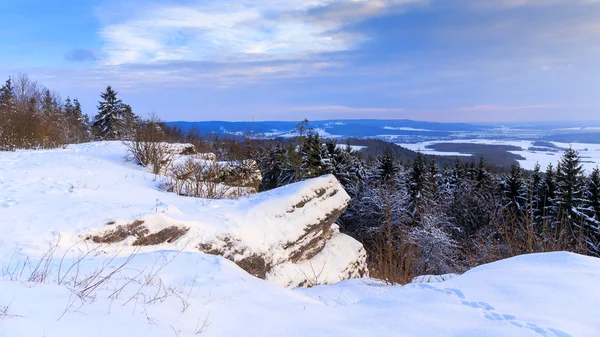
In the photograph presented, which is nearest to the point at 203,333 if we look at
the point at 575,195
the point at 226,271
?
the point at 226,271

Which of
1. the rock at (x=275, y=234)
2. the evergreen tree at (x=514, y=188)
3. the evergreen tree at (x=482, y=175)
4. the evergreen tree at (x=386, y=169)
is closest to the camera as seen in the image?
the rock at (x=275, y=234)

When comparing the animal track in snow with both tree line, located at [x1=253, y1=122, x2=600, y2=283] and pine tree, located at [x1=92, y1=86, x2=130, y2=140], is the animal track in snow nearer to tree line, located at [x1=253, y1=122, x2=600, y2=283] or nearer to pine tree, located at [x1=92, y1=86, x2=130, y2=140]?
tree line, located at [x1=253, y1=122, x2=600, y2=283]

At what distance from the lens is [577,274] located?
4.32m

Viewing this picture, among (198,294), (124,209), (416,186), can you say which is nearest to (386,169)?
(416,186)

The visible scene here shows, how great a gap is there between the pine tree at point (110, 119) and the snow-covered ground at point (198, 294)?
35.1 m

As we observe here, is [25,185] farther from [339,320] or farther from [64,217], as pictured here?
[339,320]

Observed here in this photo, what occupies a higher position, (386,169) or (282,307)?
(282,307)

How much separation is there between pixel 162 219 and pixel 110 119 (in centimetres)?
3820

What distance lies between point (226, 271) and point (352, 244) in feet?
27.1

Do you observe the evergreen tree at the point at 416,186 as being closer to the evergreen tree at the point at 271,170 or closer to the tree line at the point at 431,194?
the tree line at the point at 431,194

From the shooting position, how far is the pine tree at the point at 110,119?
38.5 meters

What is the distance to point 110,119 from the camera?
38656mm

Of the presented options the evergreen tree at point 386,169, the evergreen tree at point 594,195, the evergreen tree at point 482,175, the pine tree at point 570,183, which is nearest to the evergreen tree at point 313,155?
the evergreen tree at point 386,169

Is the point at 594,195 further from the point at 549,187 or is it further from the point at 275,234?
the point at 275,234
